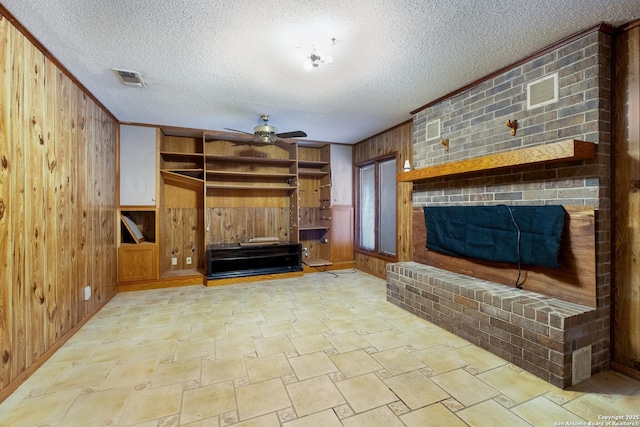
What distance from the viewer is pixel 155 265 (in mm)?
4227

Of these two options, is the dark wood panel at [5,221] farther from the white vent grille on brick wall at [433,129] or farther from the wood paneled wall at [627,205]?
the wood paneled wall at [627,205]

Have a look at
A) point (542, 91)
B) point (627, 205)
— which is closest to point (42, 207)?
point (542, 91)

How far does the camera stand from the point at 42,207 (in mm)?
2244

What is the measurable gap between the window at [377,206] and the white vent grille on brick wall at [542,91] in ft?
7.44

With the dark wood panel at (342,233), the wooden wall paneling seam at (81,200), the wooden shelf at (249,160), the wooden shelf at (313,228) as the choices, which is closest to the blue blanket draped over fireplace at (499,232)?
the dark wood panel at (342,233)

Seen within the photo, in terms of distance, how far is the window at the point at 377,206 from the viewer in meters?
4.74

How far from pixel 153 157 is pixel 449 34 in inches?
161

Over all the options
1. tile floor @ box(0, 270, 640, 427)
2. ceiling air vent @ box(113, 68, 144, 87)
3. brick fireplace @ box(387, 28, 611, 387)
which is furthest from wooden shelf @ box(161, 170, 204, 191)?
brick fireplace @ box(387, 28, 611, 387)

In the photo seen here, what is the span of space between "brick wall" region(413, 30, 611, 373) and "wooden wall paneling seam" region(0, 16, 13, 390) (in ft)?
12.3

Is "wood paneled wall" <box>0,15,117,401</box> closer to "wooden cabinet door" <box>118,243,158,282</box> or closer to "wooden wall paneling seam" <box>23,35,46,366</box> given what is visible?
"wooden wall paneling seam" <box>23,35,46,366</box>

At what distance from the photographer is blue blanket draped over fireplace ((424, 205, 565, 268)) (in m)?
2.21

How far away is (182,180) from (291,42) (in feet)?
11.0

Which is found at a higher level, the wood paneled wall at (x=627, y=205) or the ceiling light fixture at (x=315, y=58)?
the ceiling light fixture at (x=315, y=58)

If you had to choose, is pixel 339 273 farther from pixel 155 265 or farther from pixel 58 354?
pixel 58 354
